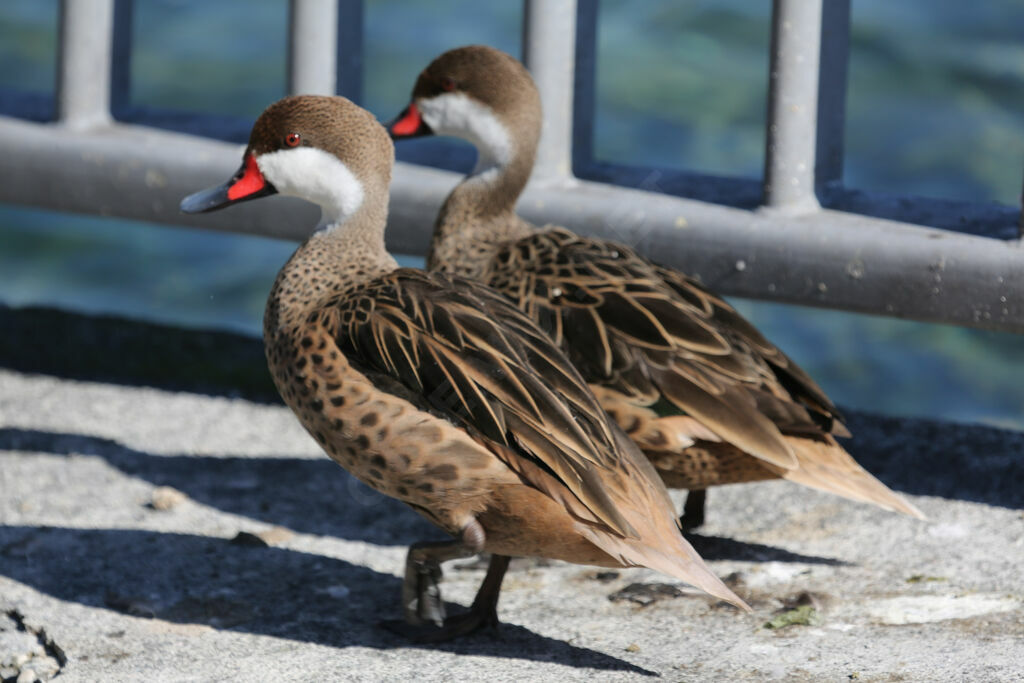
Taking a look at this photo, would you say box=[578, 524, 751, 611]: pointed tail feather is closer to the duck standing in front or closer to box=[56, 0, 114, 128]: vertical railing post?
the duck standing in front

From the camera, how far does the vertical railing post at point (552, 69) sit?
164 inches

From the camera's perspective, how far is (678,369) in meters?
3.18

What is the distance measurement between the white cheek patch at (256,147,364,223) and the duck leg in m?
0.89

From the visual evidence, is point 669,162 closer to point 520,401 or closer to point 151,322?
point 151,322

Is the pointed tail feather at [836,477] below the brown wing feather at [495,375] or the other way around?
below

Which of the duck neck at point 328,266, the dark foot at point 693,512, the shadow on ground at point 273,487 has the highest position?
the duck neck at point 328,266

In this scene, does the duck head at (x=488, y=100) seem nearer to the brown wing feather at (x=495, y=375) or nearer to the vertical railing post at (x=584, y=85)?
the vertical railing post at (x=584, y=85)

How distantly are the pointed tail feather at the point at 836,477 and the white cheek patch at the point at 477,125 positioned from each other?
4.08ft

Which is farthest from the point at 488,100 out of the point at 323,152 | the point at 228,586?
the point at 228,586

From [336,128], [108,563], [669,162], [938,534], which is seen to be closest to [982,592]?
[938,534]

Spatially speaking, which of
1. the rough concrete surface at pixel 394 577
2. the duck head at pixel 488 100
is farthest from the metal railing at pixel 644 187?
the rough concrete surface at pixel 394 577

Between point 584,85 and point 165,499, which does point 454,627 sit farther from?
point 584,85

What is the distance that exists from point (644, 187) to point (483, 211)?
65cm

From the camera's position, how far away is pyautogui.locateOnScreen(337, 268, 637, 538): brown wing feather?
276 cm
